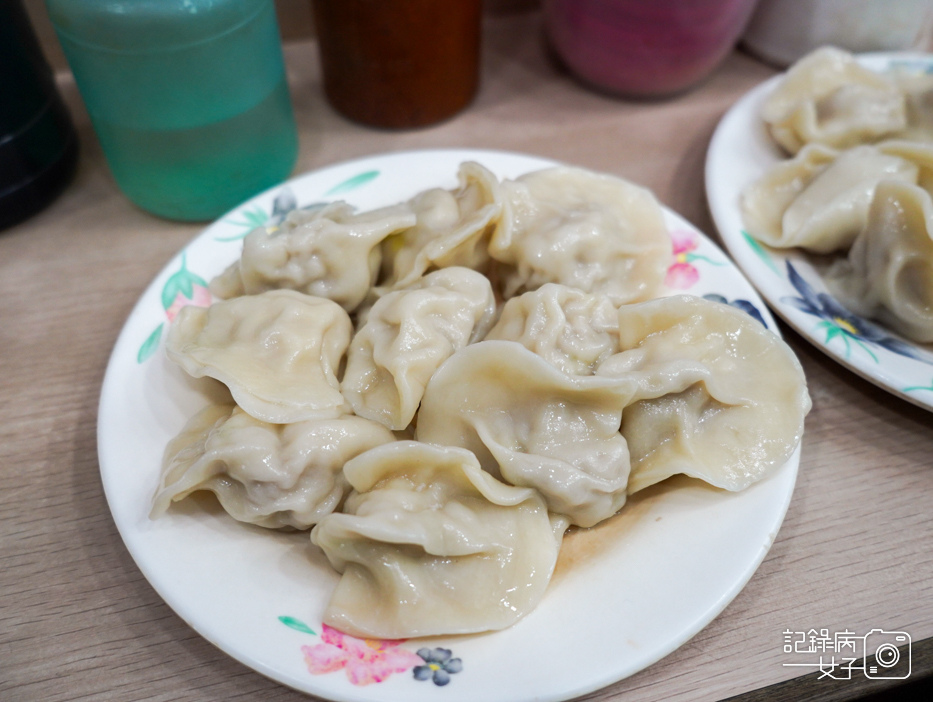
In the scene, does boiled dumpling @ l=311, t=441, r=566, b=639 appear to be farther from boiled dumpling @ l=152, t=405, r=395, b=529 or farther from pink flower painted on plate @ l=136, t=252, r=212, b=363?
pink flower painted on plate @ l=136, t=252, r=212, b=363

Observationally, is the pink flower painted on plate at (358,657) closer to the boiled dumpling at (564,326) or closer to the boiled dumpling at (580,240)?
the boiled dumpling at (564,326)

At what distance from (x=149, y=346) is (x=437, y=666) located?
75 centimetres

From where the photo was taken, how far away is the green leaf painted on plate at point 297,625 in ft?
2.98

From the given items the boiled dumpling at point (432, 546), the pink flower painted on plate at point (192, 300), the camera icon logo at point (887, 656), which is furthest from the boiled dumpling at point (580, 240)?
the camera icon logo at point (887, 656)

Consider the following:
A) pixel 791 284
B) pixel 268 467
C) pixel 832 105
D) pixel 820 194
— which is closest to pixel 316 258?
pixel 268 467

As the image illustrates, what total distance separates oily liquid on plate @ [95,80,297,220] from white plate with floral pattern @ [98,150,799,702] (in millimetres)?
491

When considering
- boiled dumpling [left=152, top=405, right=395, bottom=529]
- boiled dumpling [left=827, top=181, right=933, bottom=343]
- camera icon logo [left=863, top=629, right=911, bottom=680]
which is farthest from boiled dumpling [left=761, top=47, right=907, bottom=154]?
boiled dumpling [left=152, top=405, right=395, bottom=529]

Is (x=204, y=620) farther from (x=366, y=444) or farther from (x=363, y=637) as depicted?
(x=366, y=444)

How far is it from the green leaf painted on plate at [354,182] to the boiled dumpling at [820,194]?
0.85m

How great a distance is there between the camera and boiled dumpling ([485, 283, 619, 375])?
117 cm

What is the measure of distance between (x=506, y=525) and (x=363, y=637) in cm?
26

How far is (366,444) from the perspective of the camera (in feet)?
3.56

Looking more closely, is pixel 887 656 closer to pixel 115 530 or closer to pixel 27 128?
pixel 115 530

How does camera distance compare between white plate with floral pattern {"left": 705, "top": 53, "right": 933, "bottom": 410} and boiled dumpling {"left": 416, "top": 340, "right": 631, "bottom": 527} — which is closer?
boiled dumpling {"left": 416, "top": 340, "right": 631, "bottom": 527}
